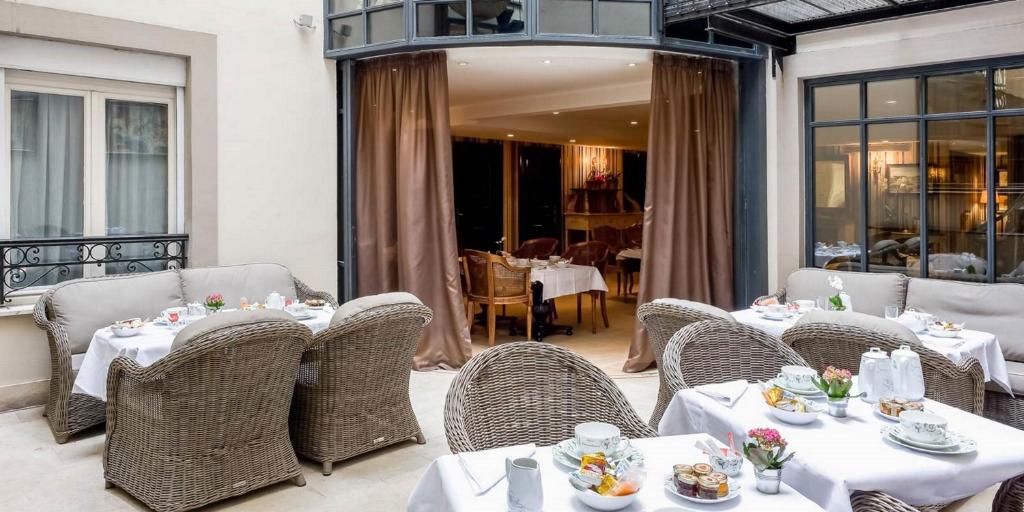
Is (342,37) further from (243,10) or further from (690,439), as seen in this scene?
(690,439)

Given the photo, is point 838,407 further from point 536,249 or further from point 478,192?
point 478,192

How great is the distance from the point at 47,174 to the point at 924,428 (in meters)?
5.59

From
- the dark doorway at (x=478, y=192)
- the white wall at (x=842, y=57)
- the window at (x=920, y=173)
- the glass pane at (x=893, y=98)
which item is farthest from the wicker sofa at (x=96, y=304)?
the dark doorway at (x=478, y=192)

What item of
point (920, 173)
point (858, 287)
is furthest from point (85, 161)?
point (920, 173)

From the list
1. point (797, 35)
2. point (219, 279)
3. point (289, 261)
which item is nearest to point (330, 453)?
point (219, 279)

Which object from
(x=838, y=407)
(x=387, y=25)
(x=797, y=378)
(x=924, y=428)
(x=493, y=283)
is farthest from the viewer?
(x=493, y=283)

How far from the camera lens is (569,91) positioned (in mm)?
7867

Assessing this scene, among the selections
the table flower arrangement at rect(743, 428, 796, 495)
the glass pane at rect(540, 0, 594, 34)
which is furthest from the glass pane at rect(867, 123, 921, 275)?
the table flower arrangement at rect(743, 428, 796, 495)

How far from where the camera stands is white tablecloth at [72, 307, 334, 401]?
12.5 feet

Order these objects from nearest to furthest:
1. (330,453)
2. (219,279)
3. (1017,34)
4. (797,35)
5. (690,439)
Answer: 1. (690,439)
2. (330,453)
3. (1017,34)
4. (219,279)
5. (797,35)

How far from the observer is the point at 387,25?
5930mm

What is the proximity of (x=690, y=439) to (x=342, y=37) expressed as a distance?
5.14 metres

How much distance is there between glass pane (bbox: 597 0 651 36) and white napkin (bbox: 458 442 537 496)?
4.37 m

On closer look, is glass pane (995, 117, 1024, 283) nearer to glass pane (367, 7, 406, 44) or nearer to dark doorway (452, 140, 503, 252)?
glass pane (367, 7, 406, 44)
